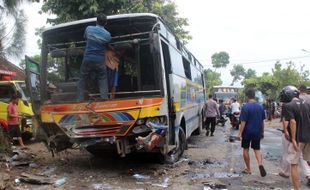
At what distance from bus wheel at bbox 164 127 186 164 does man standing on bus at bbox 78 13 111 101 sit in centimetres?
222

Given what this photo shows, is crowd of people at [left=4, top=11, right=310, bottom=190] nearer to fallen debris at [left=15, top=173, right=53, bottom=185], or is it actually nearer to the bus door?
the bus door

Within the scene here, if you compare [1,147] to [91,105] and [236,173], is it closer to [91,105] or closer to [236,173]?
[91,105]

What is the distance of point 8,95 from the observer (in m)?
13.9

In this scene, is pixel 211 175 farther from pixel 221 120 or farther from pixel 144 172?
pixel 221 120

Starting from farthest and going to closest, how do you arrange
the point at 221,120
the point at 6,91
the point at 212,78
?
the point at 212,78 → the point at 221,120 → the point at 6,91

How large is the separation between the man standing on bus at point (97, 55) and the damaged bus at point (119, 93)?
18 cm

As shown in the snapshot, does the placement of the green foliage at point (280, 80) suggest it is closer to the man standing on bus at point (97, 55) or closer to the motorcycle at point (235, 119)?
the motorcycle at point (235, 119)

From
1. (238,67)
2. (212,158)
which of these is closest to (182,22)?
(212,158)

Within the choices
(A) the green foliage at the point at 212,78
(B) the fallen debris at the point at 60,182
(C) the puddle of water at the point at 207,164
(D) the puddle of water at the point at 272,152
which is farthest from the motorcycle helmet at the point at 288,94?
(A) the green foliage at the point at 212,78

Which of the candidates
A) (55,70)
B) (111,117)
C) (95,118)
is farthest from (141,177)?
(55,70)

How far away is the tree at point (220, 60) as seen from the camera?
253 ft

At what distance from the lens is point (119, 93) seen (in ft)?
25.9

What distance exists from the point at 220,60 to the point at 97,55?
71169 millimetres

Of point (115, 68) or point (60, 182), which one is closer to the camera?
point (60, 182)
